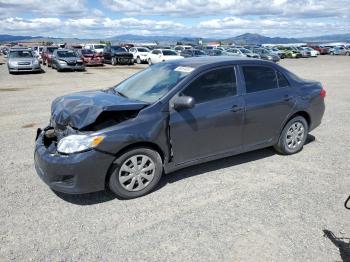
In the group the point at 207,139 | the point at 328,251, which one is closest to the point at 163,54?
the point at 207,139

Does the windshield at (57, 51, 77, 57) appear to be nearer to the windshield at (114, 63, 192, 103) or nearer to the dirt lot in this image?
the dirt lot

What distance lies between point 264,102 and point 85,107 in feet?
8.85

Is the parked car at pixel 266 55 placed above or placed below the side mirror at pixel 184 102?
below

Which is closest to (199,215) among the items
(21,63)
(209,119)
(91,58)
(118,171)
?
(118,171)

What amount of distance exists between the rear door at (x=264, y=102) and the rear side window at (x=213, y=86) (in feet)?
0.86

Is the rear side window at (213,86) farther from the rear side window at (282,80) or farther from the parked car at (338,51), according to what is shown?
the parked car at (338,51)

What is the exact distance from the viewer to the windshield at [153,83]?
4.66 metres

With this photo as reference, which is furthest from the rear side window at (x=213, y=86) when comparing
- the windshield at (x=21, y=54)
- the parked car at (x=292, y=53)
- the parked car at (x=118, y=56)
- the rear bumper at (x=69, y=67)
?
the parked car at (x=292, y=53)

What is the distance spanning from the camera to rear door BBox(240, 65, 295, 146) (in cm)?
516

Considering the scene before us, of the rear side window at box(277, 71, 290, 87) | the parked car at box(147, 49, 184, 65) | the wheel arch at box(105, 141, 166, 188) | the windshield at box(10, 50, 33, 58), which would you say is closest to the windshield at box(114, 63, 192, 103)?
the wheel arch at box(105, 141, 166, 188)

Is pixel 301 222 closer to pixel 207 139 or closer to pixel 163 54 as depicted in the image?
pixel 207 139

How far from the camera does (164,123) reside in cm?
433

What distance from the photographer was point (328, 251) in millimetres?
3283

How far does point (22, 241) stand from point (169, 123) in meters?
2.12
